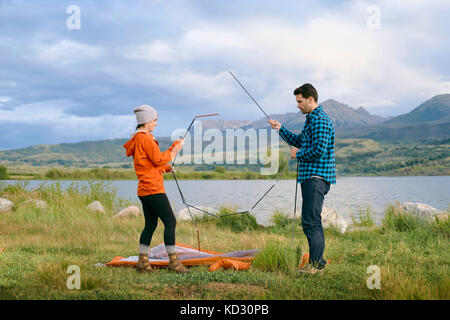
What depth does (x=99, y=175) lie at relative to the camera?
25.4 meters

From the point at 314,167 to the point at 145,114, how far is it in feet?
6.94

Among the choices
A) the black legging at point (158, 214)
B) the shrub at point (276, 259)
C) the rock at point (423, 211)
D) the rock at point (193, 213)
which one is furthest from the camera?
the rock at point (193, 213)

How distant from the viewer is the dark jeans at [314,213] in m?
4.66

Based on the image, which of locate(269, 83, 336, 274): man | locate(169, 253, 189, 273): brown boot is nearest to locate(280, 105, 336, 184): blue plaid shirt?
locate(269, 83, 336, 274): man

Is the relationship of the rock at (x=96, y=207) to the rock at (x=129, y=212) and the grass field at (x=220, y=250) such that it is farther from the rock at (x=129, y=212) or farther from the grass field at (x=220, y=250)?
the rock at (x=129, y=212)

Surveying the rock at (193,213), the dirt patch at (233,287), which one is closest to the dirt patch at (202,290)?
the dirt patch at (233,287)

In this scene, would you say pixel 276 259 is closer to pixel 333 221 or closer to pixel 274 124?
pixel 274 124

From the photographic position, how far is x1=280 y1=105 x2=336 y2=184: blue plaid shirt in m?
4.63

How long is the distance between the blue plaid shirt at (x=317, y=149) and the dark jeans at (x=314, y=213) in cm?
10

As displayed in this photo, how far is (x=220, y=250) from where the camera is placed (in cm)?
709

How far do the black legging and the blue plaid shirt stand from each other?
162cm

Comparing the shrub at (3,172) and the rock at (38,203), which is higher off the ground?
the shrub at (3,172)

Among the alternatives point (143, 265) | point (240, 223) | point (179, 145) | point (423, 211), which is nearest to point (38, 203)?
point (240, 223)
